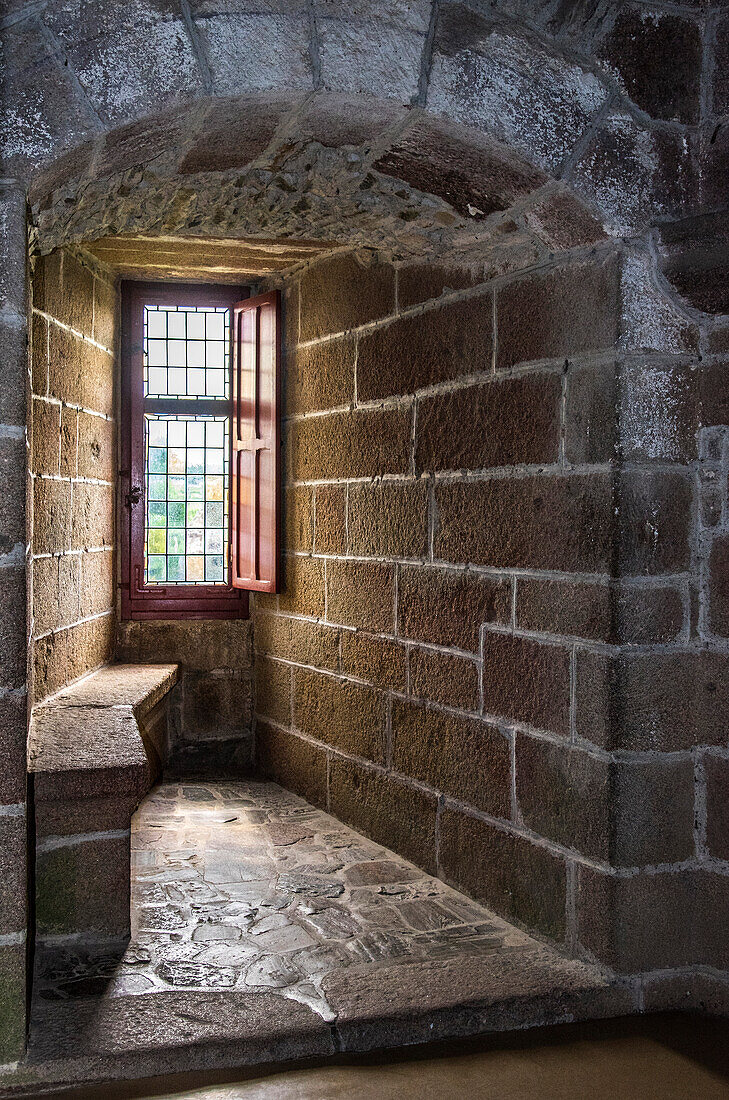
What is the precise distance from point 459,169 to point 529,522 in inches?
39.3

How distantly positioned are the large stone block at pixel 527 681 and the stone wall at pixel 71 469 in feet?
5.08

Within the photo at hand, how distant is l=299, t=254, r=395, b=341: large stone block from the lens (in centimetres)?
382

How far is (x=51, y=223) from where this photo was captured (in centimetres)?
260

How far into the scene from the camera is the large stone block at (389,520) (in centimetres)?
355

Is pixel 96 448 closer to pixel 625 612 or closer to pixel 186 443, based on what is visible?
pixel 186 443

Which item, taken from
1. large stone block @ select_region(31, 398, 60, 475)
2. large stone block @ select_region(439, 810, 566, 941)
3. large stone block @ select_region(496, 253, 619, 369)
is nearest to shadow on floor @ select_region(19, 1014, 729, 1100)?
large stone block @ select_region(439, 810, 566, 941)

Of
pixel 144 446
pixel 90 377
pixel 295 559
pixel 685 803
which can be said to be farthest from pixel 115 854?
pixel 144 446

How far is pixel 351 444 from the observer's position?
4070 millimetres

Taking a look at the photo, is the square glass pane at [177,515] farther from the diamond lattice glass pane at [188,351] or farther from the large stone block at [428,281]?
the large stone block at [428,281]

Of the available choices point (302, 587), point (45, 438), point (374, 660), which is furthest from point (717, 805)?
point (45, 438)

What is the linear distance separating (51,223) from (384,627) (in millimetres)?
1879

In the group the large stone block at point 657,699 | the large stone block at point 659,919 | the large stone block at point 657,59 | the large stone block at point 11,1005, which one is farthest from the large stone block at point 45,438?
the large stone block at point 659,919

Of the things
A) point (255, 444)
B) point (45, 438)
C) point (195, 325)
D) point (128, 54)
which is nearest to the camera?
point (128, 54)

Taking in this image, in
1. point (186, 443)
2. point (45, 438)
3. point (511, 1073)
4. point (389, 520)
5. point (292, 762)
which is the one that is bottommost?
point (511, 1073)
